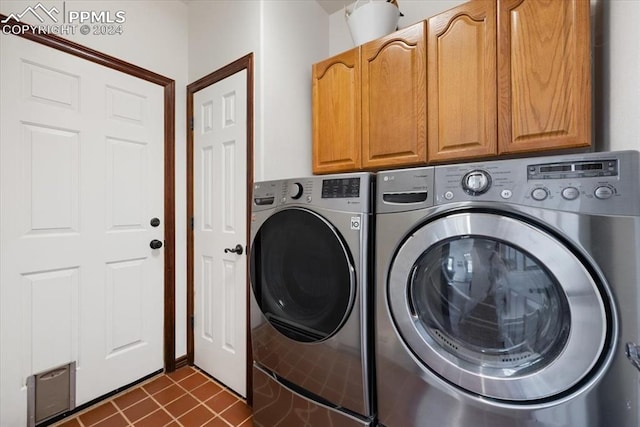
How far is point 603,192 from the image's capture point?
0.65m

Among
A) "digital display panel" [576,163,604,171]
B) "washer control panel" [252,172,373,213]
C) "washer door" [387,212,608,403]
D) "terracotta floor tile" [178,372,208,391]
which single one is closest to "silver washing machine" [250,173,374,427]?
"washer control panel" [252,172,373,213]

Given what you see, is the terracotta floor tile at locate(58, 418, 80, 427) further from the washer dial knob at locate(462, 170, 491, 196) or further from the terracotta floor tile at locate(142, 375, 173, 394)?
the washer dial knob at locate(462, 170, 491, 196)

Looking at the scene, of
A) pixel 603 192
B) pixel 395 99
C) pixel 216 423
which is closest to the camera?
pixel 603 192

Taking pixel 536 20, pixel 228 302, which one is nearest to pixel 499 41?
pixel 536 20

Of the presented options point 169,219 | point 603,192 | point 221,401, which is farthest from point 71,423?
point 603,192

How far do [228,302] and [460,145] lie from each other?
5.16 feet

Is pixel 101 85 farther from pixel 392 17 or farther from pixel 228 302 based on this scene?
pixel 392 17

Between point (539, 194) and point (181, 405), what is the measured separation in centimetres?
201

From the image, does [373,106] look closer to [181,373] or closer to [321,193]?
[321,193]

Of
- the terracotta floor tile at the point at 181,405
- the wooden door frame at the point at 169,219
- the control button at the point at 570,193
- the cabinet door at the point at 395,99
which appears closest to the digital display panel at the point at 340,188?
the cabinet door at the point at 395,99

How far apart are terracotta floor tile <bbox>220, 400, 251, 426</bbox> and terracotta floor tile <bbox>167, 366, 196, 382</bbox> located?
0.50 metres

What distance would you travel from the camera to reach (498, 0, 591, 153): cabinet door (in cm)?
96

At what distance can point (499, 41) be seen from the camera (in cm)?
109

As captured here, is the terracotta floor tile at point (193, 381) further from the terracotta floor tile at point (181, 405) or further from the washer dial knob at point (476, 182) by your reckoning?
the washer dial knob at point (476, 182)
